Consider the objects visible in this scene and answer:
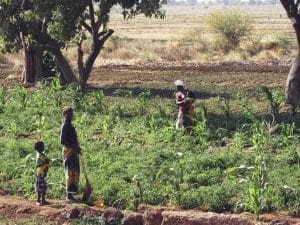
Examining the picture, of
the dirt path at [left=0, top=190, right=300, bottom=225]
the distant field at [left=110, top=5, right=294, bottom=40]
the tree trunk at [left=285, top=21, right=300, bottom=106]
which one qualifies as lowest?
the dirt path at [left=0, top=190, right=300, bottom=225]

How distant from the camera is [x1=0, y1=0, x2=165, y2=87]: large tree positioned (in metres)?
16.9

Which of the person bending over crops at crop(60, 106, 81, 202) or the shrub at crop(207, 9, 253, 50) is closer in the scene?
the person bending over crops at crop(60, 106, 81, 202)

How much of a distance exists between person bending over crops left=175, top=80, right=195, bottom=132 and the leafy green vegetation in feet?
0.96

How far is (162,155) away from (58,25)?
740 centimetres

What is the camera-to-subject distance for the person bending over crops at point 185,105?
1217 centimetres

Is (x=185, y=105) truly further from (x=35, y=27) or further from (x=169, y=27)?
(x=169, y=27)

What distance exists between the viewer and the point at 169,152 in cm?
1094

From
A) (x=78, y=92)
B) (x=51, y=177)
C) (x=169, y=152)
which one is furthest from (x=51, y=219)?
(x=78, y=92)

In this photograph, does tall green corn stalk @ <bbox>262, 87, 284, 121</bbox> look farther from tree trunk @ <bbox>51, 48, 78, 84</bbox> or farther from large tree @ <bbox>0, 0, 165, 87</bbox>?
tree trunk @ <bbox>51, 48, 78, 84</bbox>

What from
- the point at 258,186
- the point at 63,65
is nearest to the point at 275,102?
the point at 258,186

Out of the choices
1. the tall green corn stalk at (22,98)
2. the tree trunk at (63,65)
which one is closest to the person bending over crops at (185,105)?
the tall green corn stalk at (22,98)

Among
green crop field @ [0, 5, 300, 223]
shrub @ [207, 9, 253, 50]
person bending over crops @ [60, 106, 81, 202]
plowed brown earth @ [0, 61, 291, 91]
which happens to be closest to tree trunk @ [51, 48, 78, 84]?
green crop field @ [0, 5, 300, 223]

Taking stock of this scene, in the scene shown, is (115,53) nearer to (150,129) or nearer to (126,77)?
(126,77)

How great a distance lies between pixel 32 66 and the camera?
71.4ft
